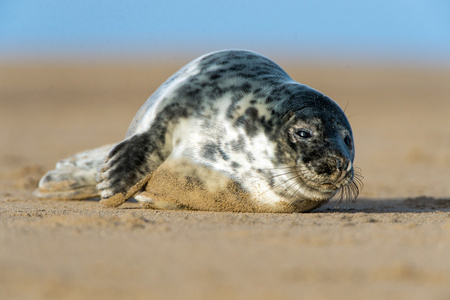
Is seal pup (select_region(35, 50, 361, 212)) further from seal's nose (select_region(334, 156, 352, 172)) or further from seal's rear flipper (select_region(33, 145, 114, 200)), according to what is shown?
seal's rear flipper (select_region(33, 145, 114, 200))

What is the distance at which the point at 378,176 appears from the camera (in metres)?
7.68

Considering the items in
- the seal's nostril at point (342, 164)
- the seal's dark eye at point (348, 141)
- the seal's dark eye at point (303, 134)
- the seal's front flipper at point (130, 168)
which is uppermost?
the seal's dark eye at point (303, 134)

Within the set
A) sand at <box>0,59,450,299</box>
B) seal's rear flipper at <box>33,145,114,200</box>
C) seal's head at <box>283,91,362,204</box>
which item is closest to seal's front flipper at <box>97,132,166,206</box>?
sand at <box>0,59,450,299</box>

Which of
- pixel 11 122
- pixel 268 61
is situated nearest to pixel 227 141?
pixel 268 61

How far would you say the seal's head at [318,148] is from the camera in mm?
3831

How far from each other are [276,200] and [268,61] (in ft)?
4.14

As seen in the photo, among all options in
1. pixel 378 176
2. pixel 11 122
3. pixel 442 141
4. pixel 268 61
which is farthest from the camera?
pixel 11 122

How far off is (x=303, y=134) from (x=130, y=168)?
1190 millimetres

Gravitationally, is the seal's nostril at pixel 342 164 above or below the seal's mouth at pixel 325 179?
above

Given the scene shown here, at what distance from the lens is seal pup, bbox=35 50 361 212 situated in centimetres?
396

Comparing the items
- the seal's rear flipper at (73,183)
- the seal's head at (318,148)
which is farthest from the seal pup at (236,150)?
the seal's rear flipper at (73,183)

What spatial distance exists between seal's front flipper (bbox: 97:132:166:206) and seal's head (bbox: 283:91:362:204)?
93cm

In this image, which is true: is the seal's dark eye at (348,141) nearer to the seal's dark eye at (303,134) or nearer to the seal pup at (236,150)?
the seal pup at (236,150)

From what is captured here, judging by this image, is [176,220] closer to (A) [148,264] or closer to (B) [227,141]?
(B) [227,141]
